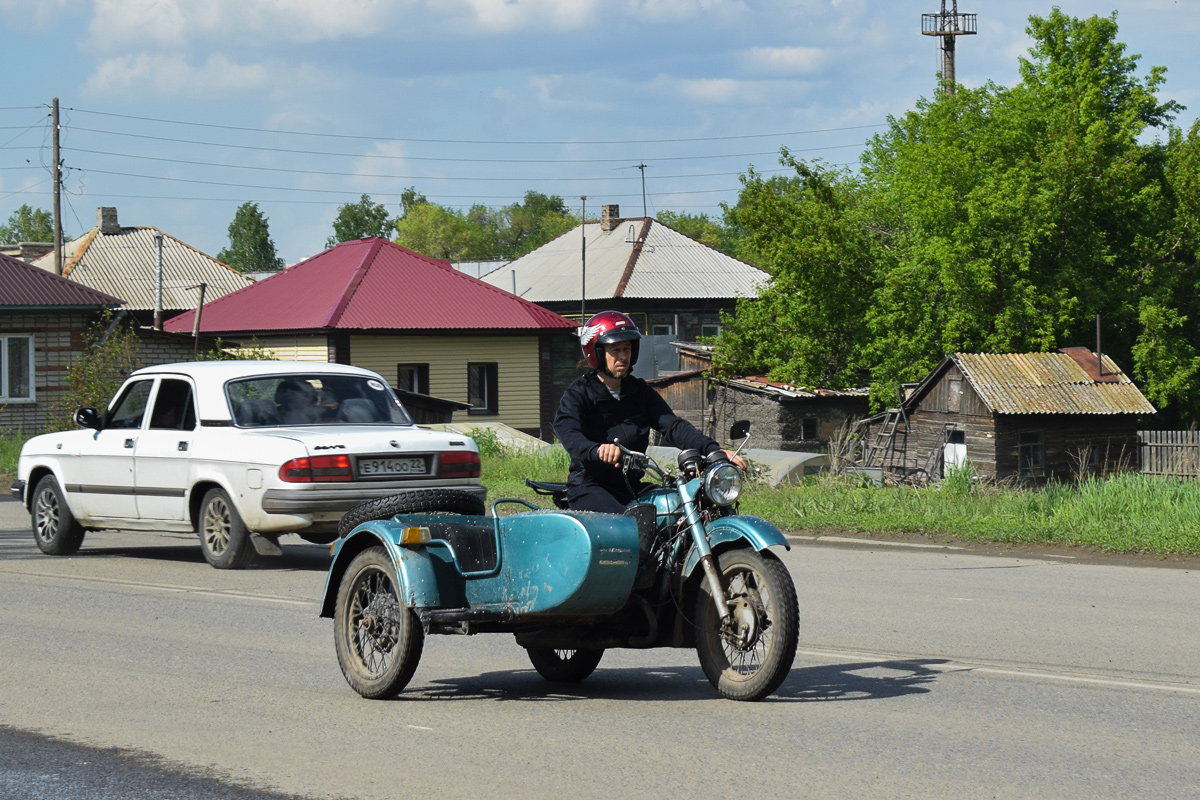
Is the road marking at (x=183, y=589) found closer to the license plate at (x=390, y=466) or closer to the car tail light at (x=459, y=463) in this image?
the license plate at (x=390, y=466)

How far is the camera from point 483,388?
49.1 metres

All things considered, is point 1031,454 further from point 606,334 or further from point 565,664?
point 606,334

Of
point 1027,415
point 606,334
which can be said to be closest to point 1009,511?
point 606,334

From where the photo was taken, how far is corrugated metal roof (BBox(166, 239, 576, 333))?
4653 centimetres

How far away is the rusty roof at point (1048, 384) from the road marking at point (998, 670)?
3343cm

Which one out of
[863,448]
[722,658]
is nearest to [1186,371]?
[863,448]

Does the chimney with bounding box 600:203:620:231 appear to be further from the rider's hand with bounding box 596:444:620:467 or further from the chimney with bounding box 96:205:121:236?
the rider's hand with bounding box 596:444:620:467

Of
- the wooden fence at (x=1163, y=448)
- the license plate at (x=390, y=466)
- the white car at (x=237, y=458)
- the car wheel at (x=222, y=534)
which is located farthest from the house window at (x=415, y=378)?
the license plate at (x=390, y=466)

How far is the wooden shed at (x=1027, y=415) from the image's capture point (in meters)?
41.7

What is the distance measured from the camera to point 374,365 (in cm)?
4688

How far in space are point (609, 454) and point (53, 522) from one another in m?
9.46

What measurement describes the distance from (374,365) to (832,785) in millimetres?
42471

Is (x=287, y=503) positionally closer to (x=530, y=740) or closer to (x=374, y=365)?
(x=530, y=740)

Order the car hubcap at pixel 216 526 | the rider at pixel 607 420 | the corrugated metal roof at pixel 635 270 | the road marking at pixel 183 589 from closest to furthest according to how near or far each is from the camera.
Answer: the rider at pixel 607 420 < the road marking at pixel 183 589 < the car hubcap at pixel 216 526 < the corrugated metal roof at pixel 635 270
